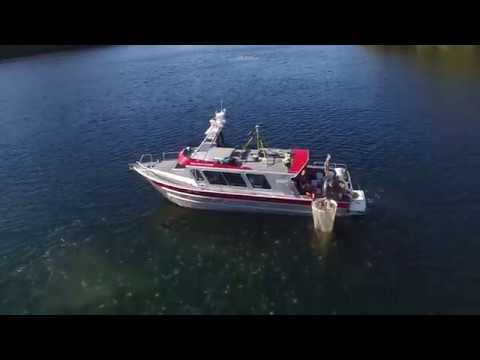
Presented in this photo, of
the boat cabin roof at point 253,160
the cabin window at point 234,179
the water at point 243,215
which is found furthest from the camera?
the cabin window at point 234,179

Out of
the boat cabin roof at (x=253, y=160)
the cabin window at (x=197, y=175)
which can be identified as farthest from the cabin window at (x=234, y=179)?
the cabin window at (x=197, y=175)

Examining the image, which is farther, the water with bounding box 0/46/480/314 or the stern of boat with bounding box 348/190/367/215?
the stern of boat with bounding box 348/190/367/215

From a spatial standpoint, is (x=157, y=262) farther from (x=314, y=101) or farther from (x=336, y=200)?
(x=314, y=101)

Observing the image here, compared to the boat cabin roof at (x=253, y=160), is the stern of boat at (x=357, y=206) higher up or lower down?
lower down

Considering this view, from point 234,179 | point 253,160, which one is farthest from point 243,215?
point 253,160

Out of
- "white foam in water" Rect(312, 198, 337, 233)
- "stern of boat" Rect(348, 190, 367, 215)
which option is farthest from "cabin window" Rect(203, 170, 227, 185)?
"stern of boat" Rect(348, 190, 367, 215)

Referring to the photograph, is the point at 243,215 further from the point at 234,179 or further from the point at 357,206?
the point at 357,206

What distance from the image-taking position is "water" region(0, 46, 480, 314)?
64.7 ft

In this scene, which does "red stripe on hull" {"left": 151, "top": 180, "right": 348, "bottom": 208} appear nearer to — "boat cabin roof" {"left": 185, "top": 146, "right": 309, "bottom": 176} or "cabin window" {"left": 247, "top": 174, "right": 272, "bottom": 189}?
"cabin window" {"left": 247, "top": 174, "right": 272, "bottom": 189}

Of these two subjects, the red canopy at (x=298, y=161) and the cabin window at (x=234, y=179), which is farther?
the cabin window at (x=234, y=179)

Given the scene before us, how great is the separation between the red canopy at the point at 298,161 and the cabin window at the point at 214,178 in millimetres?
4713

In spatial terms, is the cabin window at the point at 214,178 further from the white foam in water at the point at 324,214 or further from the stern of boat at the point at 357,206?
the stern of boat at the point at 357,206

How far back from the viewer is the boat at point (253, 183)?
969 inches

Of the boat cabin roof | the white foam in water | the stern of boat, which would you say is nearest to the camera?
the white foam in water
